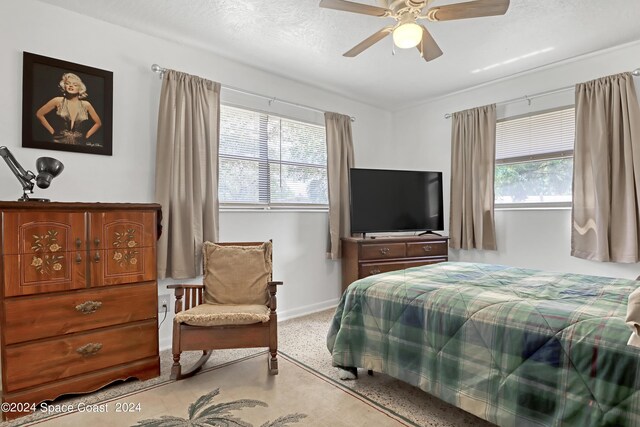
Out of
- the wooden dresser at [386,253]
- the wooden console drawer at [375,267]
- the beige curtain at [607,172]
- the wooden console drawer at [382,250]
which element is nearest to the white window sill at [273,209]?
the wooden dresser at [386,253]

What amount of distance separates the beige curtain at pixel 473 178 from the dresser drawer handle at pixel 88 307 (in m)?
3.70

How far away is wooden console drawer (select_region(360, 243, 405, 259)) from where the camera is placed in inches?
155

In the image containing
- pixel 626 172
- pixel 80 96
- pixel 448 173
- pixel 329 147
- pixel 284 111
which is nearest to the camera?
pixel 80 96

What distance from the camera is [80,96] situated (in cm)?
267

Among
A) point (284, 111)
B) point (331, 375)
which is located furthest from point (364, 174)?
point (331, 375)

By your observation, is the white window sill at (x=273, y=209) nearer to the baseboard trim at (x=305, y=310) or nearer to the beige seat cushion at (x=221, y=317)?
the baseboard trim at (x=305, y=310)

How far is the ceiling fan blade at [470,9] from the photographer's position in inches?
76.4

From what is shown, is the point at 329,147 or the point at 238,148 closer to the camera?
the point at 238,148

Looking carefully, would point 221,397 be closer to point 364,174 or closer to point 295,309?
point 295,309

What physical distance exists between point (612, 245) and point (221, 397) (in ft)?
11.4

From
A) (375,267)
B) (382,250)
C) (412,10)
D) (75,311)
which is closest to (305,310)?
(375,267)

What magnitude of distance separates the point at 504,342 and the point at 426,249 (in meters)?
2.61

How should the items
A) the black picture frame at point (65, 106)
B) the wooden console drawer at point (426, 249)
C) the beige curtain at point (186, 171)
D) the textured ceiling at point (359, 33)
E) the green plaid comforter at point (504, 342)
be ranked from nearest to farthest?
the green plaid comforter at point (504, 342)
the black picture frame at point (65, 106)
the textured ceiling at point (359, 33)
the beige curtain at point (186, 171)
the wooden console drawer at point (426, 249)

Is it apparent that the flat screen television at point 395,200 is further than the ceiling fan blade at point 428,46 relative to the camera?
Yes
